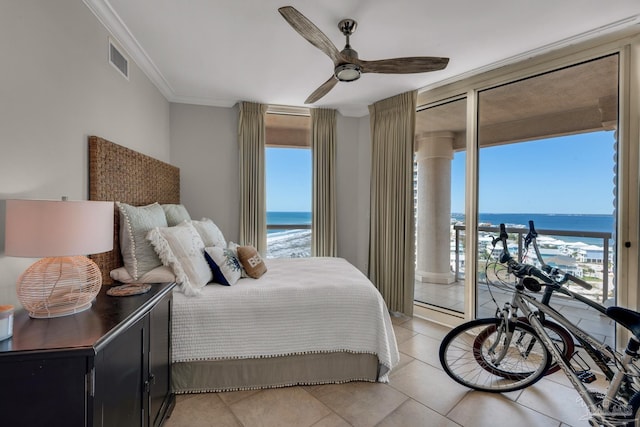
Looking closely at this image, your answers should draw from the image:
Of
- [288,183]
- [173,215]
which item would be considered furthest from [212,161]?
[173,215]

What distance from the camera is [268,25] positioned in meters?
2.07

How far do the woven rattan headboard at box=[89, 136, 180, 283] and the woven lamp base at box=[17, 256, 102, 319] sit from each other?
2.09 ft

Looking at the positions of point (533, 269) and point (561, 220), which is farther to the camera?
point (561, 220)

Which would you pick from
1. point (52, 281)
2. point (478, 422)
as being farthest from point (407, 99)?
point (52, 281)

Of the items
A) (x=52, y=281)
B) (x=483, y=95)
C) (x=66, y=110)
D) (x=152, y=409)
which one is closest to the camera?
(x=52, y=281)

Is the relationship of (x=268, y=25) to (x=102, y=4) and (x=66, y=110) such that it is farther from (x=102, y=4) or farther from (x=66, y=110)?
(x=66, y=110)

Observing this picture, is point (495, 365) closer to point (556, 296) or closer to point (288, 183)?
point (556, 296)

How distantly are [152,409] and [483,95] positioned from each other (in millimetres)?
3660

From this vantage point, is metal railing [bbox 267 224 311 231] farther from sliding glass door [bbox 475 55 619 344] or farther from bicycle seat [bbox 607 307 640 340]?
bicycle seat [bbox 607 307 640 340]

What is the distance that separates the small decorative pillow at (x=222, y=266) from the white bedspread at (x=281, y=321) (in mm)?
A: 59

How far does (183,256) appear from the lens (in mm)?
1997

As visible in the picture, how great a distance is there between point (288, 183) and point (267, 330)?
2.45 meters

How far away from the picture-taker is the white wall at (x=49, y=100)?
1.25 meters

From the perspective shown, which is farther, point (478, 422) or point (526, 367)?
point (526, 367)
